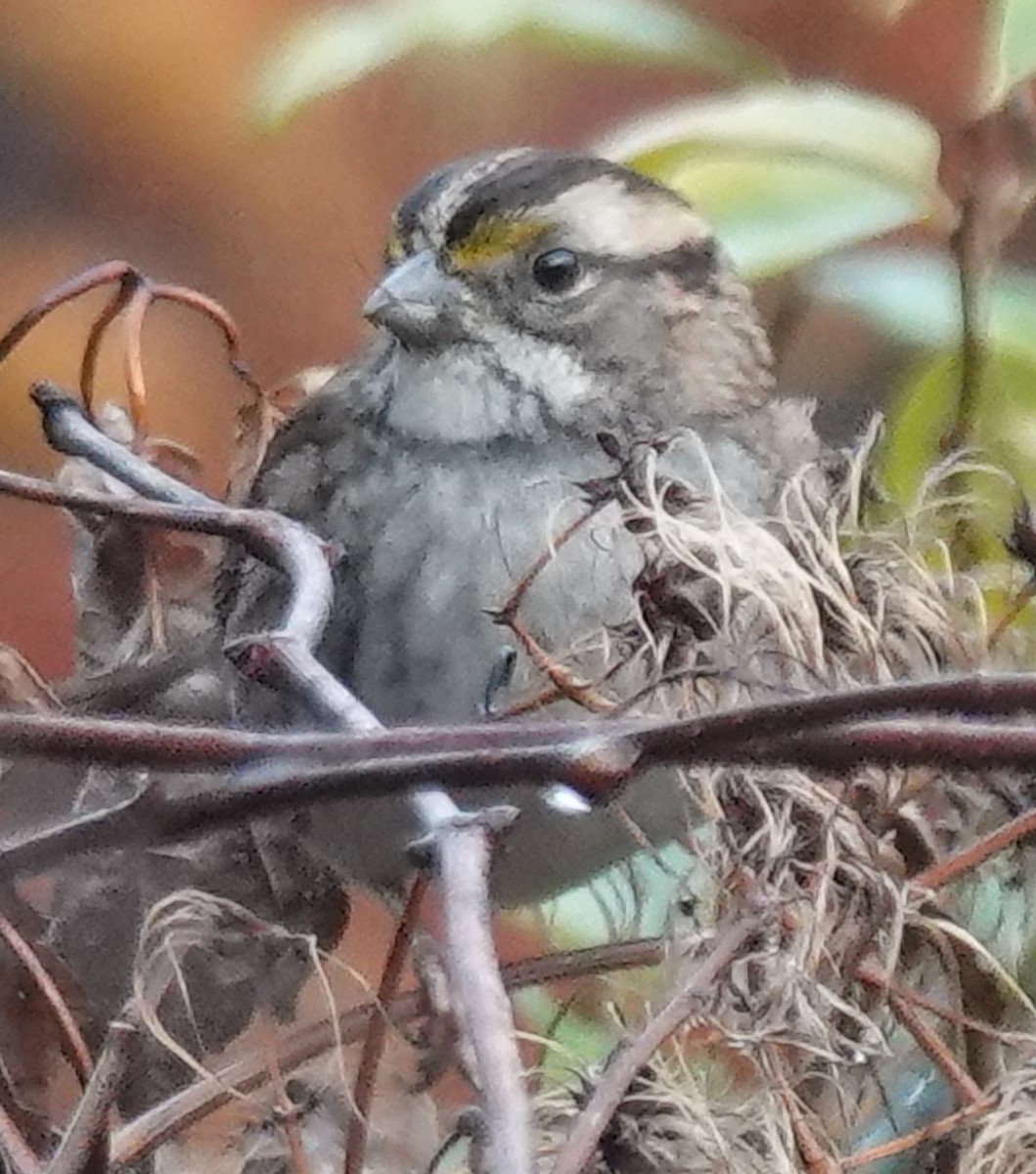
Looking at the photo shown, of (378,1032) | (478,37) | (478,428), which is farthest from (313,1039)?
(478,37)

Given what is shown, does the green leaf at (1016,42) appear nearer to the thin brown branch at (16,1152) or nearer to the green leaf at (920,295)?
the green leaf at (920,295)

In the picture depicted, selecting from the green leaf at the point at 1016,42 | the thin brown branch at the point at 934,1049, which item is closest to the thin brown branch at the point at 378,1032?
the thin brown branch at the point at 934,1049

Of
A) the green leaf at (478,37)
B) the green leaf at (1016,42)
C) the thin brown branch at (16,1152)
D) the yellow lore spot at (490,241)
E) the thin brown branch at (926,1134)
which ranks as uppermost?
the green leaf at (478,37)

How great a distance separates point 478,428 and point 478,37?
0.81 feet

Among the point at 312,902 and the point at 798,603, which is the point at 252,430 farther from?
the point at 798,603

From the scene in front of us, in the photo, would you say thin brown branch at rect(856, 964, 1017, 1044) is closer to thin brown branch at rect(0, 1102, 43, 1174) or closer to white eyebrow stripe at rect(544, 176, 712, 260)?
thin brown branch at rect(0, 1102, 43, 1174)


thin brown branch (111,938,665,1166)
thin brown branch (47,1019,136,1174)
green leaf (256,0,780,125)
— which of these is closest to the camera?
thin brown branch (47,1019,136,1174)

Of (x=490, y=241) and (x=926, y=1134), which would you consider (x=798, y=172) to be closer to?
(x=490, y=241)

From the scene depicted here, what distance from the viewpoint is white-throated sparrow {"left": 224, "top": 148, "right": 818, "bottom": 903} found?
30.4 inches

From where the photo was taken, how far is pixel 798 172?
0.83 metres

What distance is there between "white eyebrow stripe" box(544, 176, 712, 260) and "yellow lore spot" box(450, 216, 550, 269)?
0.04 feet

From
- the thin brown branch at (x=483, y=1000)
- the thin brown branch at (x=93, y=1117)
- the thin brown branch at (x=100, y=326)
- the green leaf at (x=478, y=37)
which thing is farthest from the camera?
the green leaf at (x=478, y=37)

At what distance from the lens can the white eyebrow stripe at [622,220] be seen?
812 millimetres

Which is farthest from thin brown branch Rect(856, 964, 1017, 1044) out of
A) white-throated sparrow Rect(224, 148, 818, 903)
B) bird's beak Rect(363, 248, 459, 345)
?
bird's beak Rect(363, 248, 459, 345)
